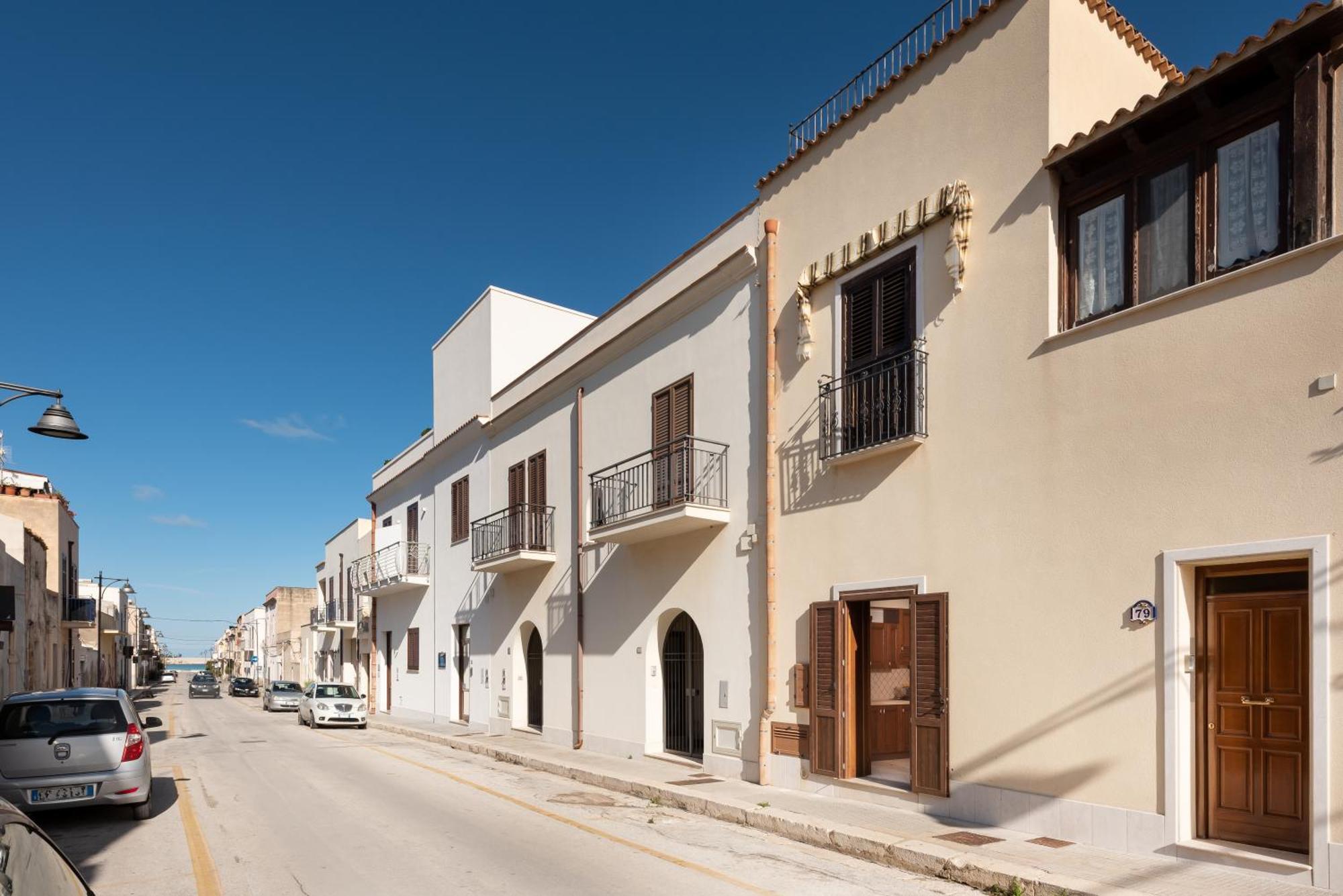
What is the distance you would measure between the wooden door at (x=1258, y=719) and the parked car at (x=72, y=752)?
10.9 metres

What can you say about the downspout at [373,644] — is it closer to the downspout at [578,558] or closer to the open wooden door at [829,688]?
the downspout at [578,558]

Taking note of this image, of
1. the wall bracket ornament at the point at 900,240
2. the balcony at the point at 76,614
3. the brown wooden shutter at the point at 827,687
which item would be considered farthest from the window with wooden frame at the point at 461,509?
the balcony at the point at 76,614

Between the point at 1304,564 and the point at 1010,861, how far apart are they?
3.39m

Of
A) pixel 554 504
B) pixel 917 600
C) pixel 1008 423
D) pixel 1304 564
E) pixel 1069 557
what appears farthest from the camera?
pixel 554 504

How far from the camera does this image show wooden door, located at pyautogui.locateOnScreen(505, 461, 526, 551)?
20469 mm

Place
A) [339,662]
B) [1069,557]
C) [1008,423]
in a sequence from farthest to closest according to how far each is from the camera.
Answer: [339,662] < [1008,423] < [1069,557]

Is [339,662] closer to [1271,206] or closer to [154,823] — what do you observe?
[154,823]

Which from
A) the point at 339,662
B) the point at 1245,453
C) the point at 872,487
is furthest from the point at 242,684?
the point at 1245,453

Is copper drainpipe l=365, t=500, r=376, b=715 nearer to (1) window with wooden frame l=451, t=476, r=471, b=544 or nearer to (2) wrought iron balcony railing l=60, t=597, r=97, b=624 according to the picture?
(1) window with wooden frame l=451, t=476, r=471, b=544

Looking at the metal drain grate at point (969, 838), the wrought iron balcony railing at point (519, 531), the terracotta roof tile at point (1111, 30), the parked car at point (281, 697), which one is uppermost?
the terracotta roof tile at point (1111, 30)

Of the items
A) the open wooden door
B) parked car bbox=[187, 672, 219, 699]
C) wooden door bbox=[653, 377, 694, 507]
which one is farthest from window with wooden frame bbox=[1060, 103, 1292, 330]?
parked car bbox=[187, 672, 219, 699]

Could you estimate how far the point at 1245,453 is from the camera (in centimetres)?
763

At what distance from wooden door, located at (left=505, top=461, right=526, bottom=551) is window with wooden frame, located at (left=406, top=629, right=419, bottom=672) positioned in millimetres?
8953

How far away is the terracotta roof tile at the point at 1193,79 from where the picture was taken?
7.25 metres
